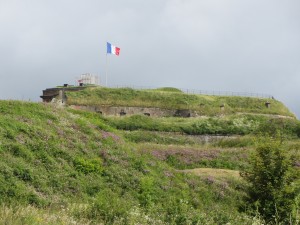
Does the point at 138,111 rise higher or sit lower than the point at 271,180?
higher

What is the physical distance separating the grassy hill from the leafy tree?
822mm

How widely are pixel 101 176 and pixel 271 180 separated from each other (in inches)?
299

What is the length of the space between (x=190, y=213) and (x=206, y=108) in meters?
44.7

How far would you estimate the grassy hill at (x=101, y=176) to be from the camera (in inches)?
424

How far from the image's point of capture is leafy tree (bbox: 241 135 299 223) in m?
17.6

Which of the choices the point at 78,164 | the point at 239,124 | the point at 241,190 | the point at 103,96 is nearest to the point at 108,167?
the point at 78,164

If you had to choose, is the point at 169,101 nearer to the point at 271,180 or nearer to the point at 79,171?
the point at 79,171

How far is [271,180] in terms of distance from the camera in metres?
18.5

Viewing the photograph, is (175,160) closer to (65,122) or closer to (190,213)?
(65,122)

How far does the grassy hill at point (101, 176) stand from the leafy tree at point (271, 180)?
2.70ft

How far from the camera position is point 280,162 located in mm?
18672

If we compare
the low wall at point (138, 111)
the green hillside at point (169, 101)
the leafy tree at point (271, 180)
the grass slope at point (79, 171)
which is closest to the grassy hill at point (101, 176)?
the grass slope at point (79, 171)

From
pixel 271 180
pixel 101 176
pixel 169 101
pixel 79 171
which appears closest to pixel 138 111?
pixel 169 101

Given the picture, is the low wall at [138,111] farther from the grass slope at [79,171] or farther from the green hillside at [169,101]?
the grass slope at [79,171]
